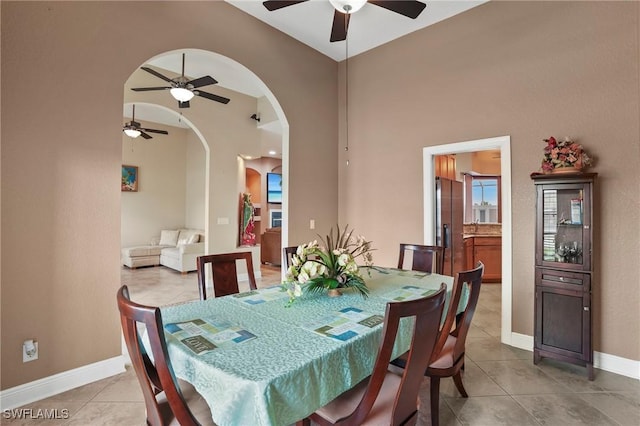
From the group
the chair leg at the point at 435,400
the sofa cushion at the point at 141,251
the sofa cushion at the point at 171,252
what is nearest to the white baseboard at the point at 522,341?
the chair leg at the point at 435,400

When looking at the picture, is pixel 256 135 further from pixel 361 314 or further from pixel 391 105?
pixel 361 314

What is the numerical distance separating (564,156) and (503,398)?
2.02m

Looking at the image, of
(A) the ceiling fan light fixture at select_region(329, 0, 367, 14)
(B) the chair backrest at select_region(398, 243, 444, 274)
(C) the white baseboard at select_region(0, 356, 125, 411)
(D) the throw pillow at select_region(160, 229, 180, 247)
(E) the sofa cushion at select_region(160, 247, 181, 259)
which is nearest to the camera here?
(C) the white baseboard at select_region(0, 356, 125, 411)

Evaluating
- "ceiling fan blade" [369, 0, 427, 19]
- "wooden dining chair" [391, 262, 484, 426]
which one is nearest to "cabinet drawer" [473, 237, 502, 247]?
"wooden dining chair" [391, 262, 484, 426]

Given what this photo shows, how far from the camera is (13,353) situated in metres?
2.17

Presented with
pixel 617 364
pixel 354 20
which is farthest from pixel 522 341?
pixel 354 20

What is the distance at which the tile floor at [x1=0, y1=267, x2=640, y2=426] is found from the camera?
6.70 feet

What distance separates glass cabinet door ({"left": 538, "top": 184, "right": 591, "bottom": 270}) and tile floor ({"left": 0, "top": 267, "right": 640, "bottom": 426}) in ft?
3.02

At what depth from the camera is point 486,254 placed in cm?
571

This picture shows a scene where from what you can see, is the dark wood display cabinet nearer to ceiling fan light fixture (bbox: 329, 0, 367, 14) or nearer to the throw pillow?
ceiling fan light fixture (bbox: 329, 0, 367, 14)

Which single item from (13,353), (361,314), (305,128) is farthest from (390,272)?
(13,353)

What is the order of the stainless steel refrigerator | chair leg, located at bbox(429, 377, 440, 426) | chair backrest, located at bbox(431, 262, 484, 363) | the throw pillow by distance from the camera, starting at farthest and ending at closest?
1. the throw pillow
2. the stainless steel refrigerator
3. chair leg, located at bbox(429, 377, 440, 426)
4. chair backrest, located at bbox(431, 262, 484, 363)

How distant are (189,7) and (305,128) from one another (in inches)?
71.3

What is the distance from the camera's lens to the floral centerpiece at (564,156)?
8.70ft
